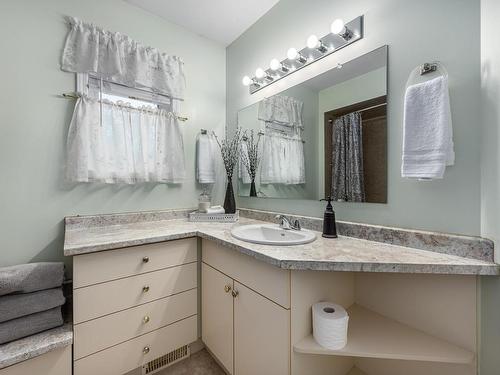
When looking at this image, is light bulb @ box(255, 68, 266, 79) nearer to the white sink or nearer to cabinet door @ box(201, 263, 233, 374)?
the white sink

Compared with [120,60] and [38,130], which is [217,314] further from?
[120,60]

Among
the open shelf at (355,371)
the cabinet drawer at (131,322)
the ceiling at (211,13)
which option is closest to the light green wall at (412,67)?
the ceiling at (211,13)

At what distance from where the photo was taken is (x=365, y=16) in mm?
1212

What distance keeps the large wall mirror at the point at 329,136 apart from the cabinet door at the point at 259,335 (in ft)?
2.33

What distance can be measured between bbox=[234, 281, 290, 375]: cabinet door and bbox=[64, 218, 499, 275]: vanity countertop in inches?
8.7

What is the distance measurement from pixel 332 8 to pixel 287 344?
5.87 ft

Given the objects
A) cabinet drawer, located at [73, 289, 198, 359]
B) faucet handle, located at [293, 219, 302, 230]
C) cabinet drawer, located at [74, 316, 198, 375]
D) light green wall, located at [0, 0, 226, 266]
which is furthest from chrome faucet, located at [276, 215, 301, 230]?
light green wall, located at [0, 0, 226, 266]

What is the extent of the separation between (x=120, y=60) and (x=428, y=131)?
75.7 inches

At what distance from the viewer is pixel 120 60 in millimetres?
1632

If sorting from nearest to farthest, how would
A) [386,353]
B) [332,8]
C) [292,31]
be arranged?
[386,353], [332,8], [292,31]

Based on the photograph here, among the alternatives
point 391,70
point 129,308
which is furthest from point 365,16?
point 129,308

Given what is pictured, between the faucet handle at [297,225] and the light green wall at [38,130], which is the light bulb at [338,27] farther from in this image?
the light green wall at [38,130]

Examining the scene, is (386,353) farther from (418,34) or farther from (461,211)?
(418,34)

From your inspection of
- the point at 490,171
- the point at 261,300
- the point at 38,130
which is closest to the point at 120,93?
the point at 38,130
